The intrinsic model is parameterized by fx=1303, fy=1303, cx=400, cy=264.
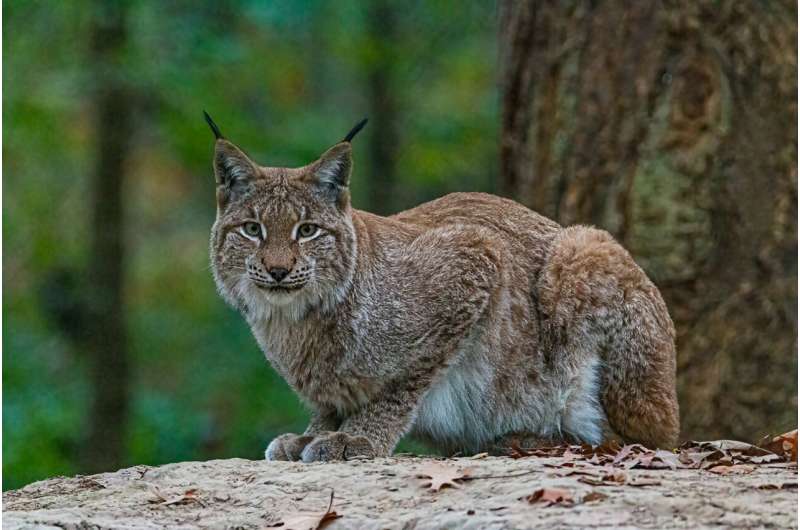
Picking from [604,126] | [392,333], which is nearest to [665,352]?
[392,333]

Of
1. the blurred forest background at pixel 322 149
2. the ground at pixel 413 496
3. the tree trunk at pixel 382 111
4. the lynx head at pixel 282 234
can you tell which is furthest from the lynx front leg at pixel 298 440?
the tree trunk at pixel 382 111

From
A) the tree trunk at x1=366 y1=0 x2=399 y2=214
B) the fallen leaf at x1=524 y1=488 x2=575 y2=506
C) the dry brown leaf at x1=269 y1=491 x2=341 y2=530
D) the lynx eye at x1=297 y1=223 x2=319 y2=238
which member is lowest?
the dry brown leaf at x1=269 y1=491 x2=341 y2=530

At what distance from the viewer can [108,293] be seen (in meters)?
12.3

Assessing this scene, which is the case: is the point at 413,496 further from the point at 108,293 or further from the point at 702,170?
the point at 108,293

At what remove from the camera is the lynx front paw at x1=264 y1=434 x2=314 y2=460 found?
6.12 m

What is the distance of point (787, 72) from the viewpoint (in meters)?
7.98

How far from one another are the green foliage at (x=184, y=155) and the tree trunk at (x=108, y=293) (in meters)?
0.25

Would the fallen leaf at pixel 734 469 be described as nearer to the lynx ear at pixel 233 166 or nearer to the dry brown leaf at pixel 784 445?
the dry brown leaf at pixel 784 445

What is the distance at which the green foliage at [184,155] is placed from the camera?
12.3m

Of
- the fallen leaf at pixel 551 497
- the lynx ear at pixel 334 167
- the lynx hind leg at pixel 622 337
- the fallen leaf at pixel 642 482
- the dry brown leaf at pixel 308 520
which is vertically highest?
the lynx ear at pixel 334 167

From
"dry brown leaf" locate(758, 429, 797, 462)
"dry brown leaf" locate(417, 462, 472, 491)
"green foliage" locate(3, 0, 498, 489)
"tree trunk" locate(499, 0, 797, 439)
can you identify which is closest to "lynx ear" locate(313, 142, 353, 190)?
"dry brown leaf" locate(417, 462, 472, 491)

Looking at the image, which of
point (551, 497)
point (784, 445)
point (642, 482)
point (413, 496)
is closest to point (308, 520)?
point (413, 496)

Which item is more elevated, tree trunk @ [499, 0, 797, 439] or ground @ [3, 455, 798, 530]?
tree trunk @ [499, 0, 797, 439]

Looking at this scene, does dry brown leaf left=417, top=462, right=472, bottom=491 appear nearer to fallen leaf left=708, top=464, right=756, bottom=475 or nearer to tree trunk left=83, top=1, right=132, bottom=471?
fallen leaf left=708, top=464, right=756, bottom=475
